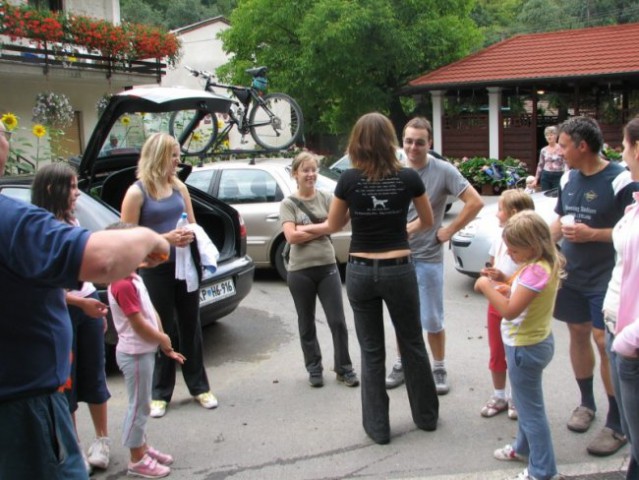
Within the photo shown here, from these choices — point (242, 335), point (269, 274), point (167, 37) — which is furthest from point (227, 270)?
point (167, 37)

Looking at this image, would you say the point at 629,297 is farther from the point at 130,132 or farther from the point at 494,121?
the point at 494,121

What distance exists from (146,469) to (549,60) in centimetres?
1972

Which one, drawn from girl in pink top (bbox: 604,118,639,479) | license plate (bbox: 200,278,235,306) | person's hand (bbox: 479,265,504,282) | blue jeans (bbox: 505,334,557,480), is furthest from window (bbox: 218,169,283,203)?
girl in pink top (bbox: 604,118,639,479)

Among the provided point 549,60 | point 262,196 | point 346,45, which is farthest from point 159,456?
point 549,60

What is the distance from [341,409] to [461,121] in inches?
700

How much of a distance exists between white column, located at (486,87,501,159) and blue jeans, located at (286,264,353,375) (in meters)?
16.2

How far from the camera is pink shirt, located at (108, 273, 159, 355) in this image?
11.8ft

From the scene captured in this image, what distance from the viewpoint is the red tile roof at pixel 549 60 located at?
19.3m

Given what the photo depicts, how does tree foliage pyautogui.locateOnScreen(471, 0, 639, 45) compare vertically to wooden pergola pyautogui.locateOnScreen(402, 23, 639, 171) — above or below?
above

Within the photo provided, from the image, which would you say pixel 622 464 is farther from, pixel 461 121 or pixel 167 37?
pixel 461 121

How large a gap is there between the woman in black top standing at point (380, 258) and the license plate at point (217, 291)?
182cm

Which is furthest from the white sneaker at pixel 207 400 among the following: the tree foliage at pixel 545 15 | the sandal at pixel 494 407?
the tree foliage at pixel 545 15

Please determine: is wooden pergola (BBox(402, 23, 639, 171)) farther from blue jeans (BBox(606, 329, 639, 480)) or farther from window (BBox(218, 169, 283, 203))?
blue jeans (BBox(606, 329, 639, 480))

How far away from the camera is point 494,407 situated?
443cm
